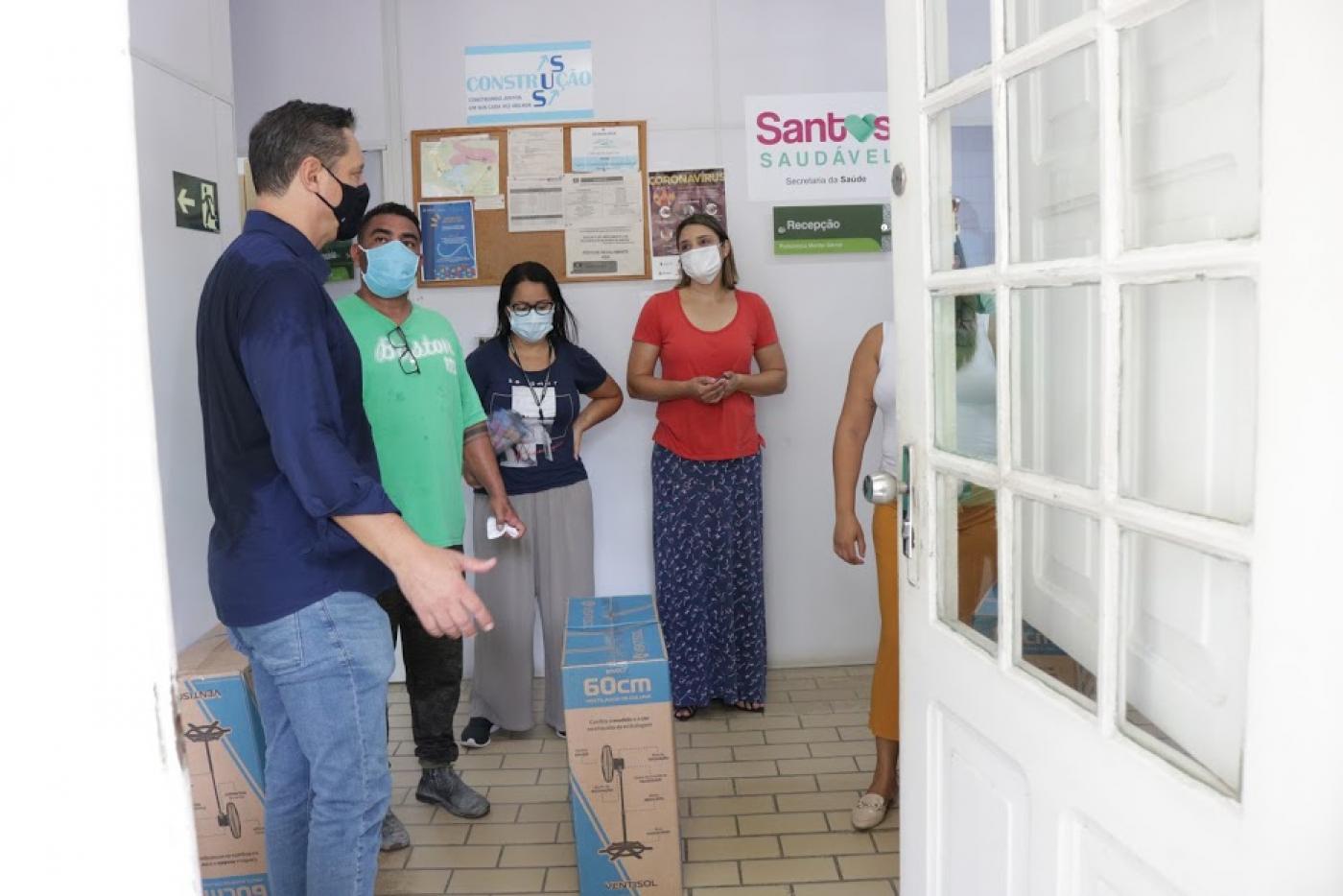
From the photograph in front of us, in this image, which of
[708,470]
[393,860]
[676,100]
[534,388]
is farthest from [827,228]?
[393,860]

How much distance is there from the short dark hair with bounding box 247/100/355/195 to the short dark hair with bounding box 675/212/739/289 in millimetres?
1856

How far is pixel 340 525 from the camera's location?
1764mm

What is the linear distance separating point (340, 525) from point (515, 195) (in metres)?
2.59

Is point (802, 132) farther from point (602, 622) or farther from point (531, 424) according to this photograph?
point (602, 622)

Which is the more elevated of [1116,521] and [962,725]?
[1116,521]

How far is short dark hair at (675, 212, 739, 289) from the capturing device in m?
3.73

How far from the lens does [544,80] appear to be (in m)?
4.07

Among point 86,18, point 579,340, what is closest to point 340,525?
point 86,18

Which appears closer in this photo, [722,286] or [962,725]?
[962,725]

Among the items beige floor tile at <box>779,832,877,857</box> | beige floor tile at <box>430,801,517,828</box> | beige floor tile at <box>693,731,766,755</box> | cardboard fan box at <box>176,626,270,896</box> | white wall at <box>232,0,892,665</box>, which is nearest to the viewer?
cardboard fan box at <box>176,626,270,896</box>

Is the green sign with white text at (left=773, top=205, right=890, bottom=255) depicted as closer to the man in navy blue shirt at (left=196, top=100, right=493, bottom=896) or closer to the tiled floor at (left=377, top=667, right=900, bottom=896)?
the tiled floor at (left=377, top=667, right=900, bottom=896)

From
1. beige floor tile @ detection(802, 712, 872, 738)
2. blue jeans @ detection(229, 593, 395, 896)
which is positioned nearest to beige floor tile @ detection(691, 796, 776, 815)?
beige floor tile @ detection(802, 712, 872, 738)

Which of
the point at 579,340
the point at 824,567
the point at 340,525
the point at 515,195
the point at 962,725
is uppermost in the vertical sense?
the point at 515,195

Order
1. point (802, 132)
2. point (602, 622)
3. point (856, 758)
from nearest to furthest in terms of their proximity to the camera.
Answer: point (602, 622), point (856, 758), point (802, 132)
